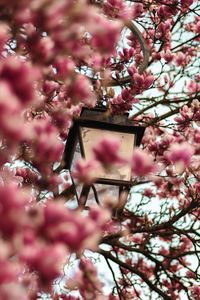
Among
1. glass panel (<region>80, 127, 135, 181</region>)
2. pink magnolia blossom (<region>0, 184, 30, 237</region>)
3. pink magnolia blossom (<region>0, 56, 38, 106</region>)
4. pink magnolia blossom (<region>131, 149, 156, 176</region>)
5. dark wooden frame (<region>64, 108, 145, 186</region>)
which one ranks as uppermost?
dark wooden frame (<region>64, 108, 145, 186</region>)

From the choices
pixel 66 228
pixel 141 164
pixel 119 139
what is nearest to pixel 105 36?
pixel 141 164

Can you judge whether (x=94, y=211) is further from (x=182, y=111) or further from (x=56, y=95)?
(x=182, y=111)

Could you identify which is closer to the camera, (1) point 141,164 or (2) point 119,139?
(1) point 141,164

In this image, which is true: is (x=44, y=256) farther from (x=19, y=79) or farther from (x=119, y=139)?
(x=119, y=139)

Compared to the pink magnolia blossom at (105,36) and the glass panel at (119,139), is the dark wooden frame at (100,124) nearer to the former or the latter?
the glass panel at (119,139)

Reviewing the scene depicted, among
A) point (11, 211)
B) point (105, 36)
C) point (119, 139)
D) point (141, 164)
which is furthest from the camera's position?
point (119, 139)

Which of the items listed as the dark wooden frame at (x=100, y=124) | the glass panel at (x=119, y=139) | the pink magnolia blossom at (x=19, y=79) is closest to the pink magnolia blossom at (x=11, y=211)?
the pink magnolia blossom at (x=19, y=79)

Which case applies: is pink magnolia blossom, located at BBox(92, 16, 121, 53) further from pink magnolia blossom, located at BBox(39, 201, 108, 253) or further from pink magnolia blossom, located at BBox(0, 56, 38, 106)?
pink magnolia blossom, located at BBox(39, 201, 108, 253)

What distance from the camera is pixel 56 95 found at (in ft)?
14.8

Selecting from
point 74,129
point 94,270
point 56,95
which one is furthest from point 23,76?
point 56,95

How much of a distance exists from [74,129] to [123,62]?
2.01 metres

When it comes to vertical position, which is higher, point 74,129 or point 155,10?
point 155,10

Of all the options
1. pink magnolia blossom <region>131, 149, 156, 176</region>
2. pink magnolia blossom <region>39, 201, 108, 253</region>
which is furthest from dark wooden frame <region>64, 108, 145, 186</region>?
pink magnolia blossom <region>39, 201, 108, 253</region>

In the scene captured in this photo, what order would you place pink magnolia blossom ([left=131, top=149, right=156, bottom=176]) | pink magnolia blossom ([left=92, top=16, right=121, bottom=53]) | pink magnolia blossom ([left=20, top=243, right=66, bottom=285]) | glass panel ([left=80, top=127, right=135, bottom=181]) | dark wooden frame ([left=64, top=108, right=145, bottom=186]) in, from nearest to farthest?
pink magnolia blossom ([left=20, top=243, right=66, bottom=285]), pink magnolia blossom ([left=92, top=16, right=121, bottom=53]), pink magnolia blossom ([left=131, top=149, right=156, bottom=176]), glass panel ([left=80, top=127, right=135, bottom=181]), dark wooden frame ([left=64, top=108, right=145, bottom=186])
